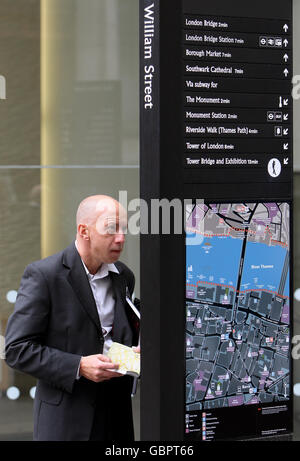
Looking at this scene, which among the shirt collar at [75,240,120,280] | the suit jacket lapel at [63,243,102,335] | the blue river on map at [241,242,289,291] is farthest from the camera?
the shirt collar at [75,240,120,280]

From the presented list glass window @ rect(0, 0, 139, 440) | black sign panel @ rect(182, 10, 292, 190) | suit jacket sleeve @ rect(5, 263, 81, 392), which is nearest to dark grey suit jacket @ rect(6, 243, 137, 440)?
suit jacket sleeve @ rect(5, 263, 81, 392)

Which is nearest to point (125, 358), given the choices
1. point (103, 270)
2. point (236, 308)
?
point (103, 270)

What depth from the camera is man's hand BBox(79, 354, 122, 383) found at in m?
3.66

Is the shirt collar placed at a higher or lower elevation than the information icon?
lower

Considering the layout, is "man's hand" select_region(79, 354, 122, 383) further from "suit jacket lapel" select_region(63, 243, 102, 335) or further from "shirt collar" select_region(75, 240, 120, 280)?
"shirt collar" select_region(75, 240, 120, 280)

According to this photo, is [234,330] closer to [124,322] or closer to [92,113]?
[124,322]

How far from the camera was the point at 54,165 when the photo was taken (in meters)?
6.47

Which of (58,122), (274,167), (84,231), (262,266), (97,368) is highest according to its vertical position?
(58,122)

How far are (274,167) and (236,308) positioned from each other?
1.60ft

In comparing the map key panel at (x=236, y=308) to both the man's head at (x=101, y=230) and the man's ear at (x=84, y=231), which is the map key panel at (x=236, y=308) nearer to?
the man's head at (x=101, y=230)

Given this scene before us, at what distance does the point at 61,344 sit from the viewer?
3.89 meters

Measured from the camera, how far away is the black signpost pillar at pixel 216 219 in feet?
9.28

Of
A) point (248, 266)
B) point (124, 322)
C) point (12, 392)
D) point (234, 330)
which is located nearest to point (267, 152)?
point (248, 266)

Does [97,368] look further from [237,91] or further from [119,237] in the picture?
[237,91]
